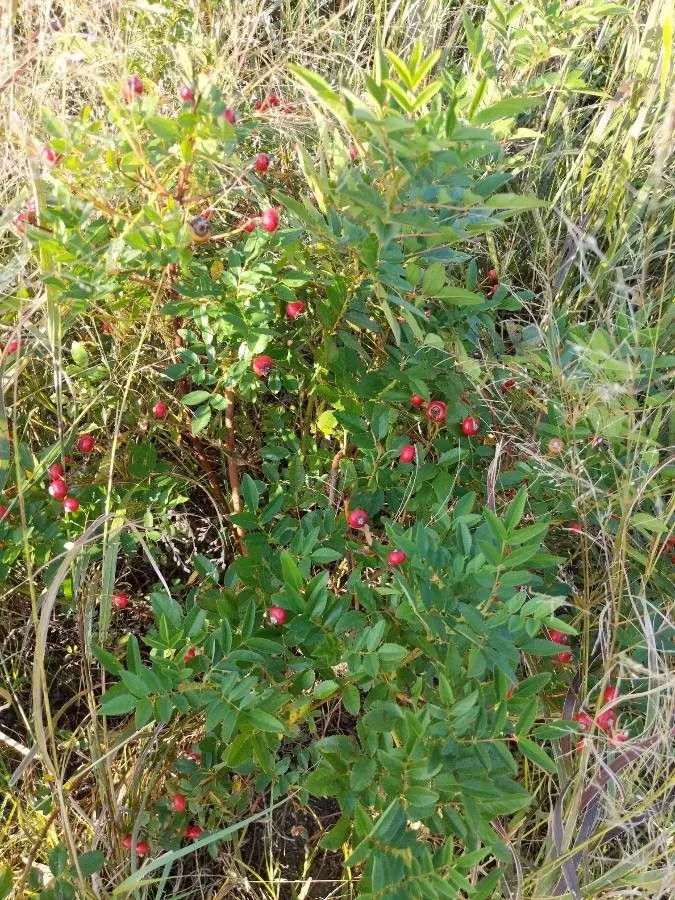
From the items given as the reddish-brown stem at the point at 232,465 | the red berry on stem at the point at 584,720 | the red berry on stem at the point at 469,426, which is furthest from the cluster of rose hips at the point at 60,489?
the red berry on stem at the point at 584,720

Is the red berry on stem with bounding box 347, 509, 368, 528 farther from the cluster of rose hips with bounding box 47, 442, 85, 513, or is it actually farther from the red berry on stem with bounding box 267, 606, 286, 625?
the cluster of rose hips with bounding box 47, 442, 85, 513

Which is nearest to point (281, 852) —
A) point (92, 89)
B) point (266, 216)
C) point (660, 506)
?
point (660, 506)

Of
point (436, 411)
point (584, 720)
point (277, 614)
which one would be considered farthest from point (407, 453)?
point (584, 720)

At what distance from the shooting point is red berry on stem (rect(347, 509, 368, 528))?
118 centimetres

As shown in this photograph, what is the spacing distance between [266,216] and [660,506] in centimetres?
67

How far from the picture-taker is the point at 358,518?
46.3 inches

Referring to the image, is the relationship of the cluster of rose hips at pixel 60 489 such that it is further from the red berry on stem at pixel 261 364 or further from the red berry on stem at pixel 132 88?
the red berry on stem at pixel 132 88

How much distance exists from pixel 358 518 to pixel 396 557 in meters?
0.14

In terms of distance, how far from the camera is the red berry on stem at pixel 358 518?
1.18m

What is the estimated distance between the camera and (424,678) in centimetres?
107

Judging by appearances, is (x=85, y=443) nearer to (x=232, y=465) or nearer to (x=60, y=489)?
(x=60, y=489)

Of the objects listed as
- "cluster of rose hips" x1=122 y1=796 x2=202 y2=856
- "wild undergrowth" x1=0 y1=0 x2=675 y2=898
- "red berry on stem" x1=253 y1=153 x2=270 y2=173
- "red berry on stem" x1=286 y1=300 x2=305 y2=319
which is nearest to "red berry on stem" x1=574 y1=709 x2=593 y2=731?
"wild undergrowth" x1=0 y1=0 x2=675 y2=898

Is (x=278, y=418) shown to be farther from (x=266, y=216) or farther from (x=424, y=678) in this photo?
(x=424, y=678)

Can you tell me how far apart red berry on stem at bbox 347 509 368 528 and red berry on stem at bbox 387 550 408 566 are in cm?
12
